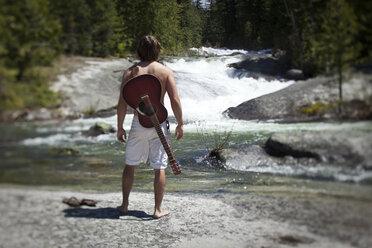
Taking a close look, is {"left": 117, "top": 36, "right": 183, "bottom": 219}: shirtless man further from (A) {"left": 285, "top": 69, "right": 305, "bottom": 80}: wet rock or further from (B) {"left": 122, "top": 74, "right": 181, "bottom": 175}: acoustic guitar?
(A) {"left": 285, "top": 69, "right": 305, "bottom": 80}: wet rock

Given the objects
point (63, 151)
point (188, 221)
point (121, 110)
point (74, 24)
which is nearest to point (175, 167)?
point (121, 110)

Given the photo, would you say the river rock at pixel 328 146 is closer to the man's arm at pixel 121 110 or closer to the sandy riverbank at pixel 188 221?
the sandy riverbank at pixel 188 221

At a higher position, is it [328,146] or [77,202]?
[328,146]

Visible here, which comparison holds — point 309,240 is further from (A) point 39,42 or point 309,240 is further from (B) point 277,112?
(A) point 39,42

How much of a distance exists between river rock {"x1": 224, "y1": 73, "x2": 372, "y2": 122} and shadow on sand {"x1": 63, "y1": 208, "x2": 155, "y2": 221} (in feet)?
4.07

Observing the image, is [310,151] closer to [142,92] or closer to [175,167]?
[175,167]

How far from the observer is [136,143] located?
3428 mm

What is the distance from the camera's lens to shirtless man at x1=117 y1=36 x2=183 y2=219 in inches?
128

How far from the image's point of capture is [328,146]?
263 cm

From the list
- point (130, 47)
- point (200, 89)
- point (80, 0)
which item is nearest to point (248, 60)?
point (200, 89)

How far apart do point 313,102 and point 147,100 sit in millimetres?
1214

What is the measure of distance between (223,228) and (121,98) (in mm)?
1476

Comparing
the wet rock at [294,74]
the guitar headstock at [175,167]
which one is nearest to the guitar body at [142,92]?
the guitar headstock at [175,167]

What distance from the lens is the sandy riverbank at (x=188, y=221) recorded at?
8.77ft
